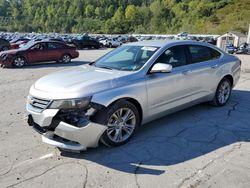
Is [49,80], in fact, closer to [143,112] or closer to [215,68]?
[143,112]

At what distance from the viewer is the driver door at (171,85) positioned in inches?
181

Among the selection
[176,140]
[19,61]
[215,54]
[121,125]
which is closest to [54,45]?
[19,61]

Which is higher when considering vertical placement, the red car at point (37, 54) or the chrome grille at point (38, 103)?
the chrome grille at point (38, 103)

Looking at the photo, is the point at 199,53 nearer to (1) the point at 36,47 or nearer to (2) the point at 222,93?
(2) the point at 222,93

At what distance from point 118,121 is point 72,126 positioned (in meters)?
0.78

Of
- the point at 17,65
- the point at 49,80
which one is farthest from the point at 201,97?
the point at 17,65

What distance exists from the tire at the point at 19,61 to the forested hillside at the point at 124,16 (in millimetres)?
82726

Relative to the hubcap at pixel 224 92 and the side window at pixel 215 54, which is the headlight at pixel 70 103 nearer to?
the side window at pixel 215 54

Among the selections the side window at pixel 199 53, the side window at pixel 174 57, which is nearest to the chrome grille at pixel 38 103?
the side window at pixel 174 57

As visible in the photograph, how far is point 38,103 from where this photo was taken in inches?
159

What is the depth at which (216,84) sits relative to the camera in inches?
238

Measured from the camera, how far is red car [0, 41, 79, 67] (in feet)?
46.0

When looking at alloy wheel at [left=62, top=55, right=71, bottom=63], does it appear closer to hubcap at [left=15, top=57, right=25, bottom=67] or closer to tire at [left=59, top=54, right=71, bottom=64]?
tire at [left=59, top=54, right=71, bottom=64]

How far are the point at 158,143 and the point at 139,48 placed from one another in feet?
6.01
